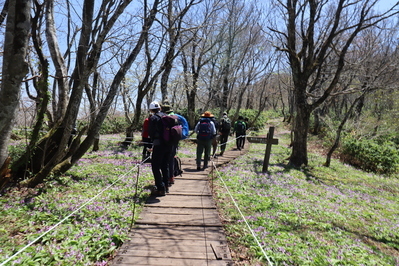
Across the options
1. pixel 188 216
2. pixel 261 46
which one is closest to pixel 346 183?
pixel 188 216

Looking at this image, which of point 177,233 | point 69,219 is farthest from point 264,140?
point 69,219

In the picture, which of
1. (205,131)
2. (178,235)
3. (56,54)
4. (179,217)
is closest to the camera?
(178,235)

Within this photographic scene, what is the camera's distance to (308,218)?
17.3 ft

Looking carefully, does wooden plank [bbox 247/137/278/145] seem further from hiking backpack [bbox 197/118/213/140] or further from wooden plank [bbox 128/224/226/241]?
wooden plank [bbox 128/224/226/241]

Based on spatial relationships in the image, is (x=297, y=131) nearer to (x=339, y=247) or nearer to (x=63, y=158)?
(x=339, y=247)

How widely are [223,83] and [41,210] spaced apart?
1818 cm

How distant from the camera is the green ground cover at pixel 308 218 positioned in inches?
150

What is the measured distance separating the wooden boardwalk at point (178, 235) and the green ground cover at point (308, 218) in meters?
0.35

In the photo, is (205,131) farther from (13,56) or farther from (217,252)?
(13,56)

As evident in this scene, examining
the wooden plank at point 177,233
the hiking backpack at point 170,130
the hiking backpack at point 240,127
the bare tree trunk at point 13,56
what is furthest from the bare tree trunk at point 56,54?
the hiking backpack at point 240,127

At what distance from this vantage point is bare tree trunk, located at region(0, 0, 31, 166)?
396cm

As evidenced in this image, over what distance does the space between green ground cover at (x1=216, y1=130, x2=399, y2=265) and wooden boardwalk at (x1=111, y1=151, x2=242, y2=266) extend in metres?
0.35

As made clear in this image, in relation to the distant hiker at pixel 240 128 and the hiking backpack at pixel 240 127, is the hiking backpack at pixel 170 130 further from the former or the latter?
the hiking backpack at pixel 240 127

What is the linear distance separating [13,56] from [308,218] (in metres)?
6.44
